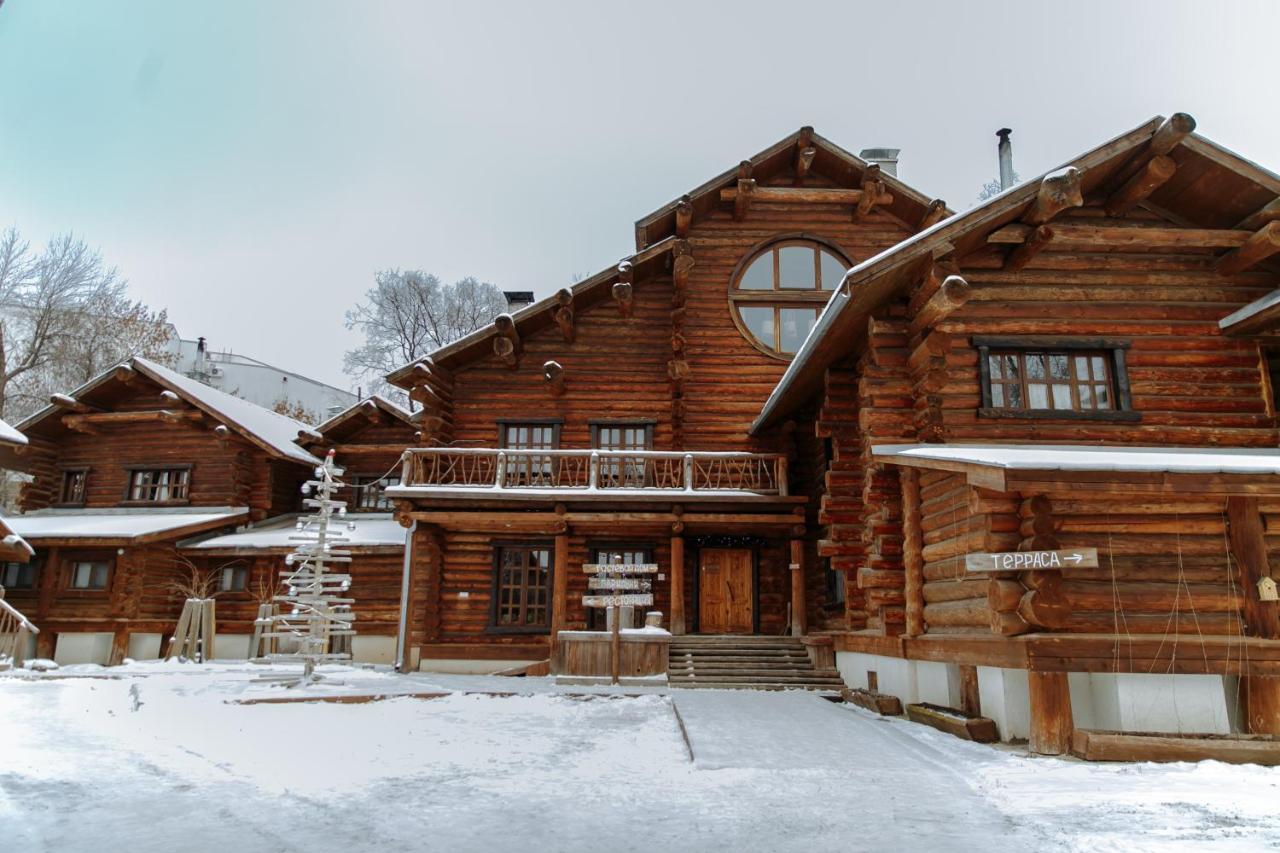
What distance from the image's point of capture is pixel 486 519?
17703 millimetres

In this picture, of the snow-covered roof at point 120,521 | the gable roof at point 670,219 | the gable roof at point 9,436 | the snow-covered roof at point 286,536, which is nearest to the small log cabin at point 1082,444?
the gable roof at point 670,219

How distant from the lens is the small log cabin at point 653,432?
18109 mm

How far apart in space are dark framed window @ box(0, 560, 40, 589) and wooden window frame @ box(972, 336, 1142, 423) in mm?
24806

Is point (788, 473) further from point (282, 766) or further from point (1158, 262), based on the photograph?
point (282, 766)

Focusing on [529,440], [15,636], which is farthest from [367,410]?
[15,636]

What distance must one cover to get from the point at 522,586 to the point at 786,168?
40.7ft

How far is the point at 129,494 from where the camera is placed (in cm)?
2522

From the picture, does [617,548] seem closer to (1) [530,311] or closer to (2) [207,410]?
(1) [530,311]

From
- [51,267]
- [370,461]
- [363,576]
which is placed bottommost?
[363,576]

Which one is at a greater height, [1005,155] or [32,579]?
[1005,155]

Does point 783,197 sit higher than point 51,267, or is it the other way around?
point 51,267

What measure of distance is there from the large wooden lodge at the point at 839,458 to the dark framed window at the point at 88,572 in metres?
0.08

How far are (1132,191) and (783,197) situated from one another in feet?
33.0

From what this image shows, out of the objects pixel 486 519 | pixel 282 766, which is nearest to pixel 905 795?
pixel 282 766
